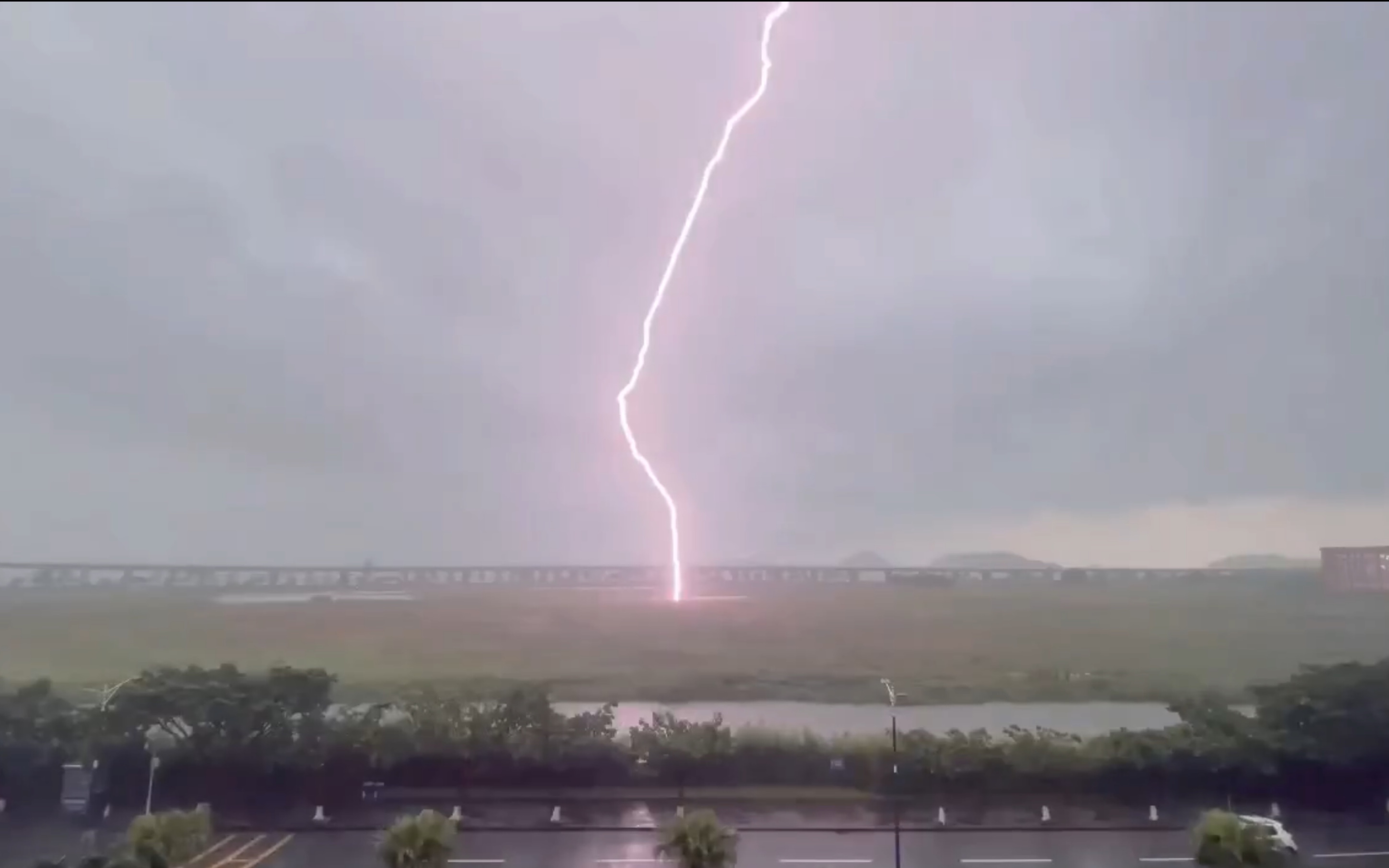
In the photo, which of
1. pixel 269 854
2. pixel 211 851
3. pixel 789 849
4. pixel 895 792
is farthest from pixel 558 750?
pixel 895 792

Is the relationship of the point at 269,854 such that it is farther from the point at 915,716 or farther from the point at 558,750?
the point at 915,716

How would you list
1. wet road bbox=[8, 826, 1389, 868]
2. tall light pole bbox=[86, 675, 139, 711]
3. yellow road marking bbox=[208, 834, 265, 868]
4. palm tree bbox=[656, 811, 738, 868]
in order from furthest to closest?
tall light pole bbox=[86, 675, 139, 711], wet road bbox=[8, 826, 1389, 868], yellow road marking bbox=[208, 834, 265, 868], palm tree bbox=[656, 811, 738, 868]

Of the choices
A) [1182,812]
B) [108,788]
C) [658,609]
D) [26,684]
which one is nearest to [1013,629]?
[1182,812]

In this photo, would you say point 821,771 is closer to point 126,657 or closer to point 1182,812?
point 1182,812

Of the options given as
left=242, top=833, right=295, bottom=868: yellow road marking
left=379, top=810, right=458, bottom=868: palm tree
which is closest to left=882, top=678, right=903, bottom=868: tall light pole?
left=379, top=810, right=458, bottom=868: palm tree

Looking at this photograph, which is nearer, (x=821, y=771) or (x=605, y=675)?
(x=821, y=771)

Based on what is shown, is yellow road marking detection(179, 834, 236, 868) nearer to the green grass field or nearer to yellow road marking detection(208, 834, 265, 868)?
yellow road marking detection(208, 834, 265, 868)

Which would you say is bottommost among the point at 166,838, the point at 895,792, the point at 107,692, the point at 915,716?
the point at 895,792
